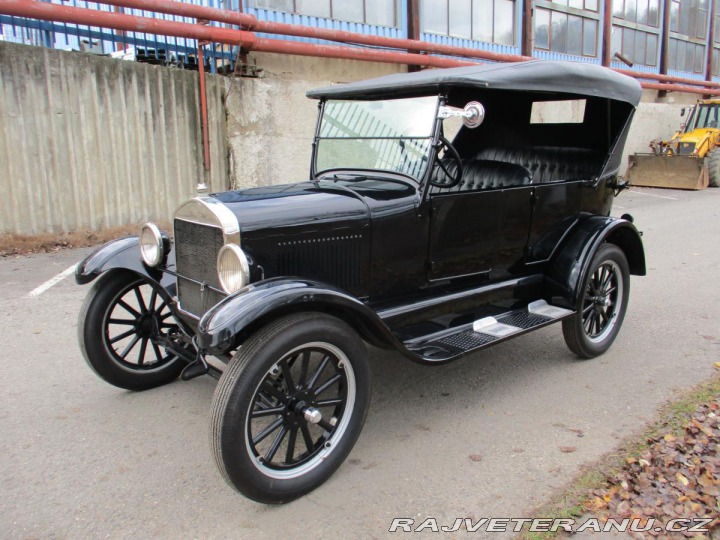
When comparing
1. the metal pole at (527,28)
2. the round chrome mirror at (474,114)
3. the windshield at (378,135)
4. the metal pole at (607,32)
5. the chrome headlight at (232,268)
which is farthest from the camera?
the metal pole at (607,32)

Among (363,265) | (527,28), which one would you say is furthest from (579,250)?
(527,28)

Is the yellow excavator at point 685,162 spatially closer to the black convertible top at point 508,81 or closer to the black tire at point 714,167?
the black tire at point 714,167

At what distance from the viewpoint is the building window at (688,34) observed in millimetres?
20922

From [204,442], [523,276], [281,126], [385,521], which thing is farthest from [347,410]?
[281,126]

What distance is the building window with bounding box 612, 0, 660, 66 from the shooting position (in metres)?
18.6

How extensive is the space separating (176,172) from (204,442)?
656 cm

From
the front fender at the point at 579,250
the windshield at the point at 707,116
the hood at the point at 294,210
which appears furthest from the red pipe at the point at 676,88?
the hood at the point at 294,210

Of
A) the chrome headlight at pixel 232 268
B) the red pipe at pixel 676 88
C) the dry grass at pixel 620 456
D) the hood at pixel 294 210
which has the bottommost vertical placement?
the dry grass at pixel 620 456

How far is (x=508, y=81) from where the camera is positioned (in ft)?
11.2

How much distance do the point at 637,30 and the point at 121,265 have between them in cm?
2047

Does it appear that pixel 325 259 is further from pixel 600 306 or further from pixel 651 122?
pixel 651 122

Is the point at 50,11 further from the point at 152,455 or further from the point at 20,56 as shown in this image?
the point at 152,455

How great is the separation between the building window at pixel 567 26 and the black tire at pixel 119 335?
15064 millimetres

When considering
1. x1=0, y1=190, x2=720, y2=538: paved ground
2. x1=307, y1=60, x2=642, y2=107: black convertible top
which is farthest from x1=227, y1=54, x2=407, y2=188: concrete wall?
x1=307, y1=60, x2=642, y2=107: black convertible top
